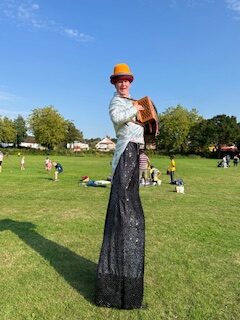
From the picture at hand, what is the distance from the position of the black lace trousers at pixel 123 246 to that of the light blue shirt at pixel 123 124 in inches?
3.7

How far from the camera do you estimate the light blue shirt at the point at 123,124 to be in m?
4.89

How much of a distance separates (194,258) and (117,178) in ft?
9.88

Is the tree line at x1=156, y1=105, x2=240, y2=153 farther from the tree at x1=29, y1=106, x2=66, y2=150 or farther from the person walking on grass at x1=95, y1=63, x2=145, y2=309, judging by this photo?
the person walking on grass at x1=95, y1=63, x2=145, y2=309

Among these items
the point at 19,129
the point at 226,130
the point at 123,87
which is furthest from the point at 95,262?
the point at 19,129

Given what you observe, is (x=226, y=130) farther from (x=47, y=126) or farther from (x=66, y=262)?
(x=66, y=262)

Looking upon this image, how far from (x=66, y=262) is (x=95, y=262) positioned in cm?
52

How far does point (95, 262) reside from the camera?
22.2 ft

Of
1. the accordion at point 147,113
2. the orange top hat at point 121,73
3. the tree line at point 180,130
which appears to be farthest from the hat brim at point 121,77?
the tree line at point 180,130

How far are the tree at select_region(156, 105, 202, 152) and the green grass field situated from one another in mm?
87972

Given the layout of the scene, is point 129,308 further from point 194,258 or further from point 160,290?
point 194,258

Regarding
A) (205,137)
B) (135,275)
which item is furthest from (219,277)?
(205,137)

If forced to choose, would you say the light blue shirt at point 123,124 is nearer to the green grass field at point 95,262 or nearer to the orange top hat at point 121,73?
the orange top hat at point 121,73

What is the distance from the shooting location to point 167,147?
102m

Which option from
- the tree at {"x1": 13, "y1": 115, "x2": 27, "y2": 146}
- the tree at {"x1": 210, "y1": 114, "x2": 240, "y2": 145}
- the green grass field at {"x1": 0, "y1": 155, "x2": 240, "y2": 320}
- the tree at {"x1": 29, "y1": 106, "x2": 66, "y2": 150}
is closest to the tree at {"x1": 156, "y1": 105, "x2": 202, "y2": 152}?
the tree at {"x1": 210, "y1": 114, "x2": 240, "y2": 145}
